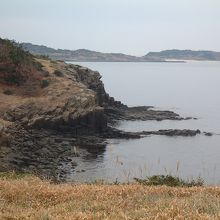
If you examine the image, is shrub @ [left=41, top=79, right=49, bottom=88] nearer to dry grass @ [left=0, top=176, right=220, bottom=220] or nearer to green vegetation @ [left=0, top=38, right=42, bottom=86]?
green vegetation @ [left=0, top=38, right=42, bottom=86]

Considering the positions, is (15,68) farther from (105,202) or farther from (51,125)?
(105,202)

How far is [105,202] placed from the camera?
10977 mm

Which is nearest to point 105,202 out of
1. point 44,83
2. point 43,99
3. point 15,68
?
point 43,99

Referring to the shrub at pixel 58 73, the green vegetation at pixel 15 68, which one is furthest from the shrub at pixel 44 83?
the shrub at pixel 58 73

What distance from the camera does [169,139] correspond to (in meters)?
61.7

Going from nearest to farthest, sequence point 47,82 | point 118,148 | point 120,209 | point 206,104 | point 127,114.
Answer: point 120,209 → point 118,148 → point 47,82 → point 127,114 → point 206,104

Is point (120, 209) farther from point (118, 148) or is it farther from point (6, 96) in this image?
point (6, 96)

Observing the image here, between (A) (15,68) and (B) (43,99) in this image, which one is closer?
(B) (43,99)

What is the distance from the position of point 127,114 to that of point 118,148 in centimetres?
2751

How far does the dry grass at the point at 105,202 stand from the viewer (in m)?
8.99

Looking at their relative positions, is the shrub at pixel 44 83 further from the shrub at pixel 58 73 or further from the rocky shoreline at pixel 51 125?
the shrub at pixel 58 73

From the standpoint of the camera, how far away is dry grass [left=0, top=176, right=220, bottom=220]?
899cm

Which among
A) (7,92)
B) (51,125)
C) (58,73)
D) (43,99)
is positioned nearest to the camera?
(51,125)

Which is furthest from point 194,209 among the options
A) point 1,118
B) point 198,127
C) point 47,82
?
point 198,127
